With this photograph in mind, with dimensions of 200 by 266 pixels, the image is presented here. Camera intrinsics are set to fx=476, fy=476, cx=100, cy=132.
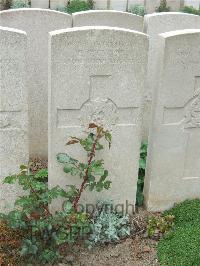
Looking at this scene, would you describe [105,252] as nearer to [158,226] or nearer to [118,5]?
[158,226]

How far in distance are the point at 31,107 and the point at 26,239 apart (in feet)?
6.35

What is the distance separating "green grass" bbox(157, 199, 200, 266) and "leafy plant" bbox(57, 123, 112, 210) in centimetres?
73

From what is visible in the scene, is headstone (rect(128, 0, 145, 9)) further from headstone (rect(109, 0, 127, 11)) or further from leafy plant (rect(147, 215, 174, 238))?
leafy plant (rect(147, 215, 174, 238))

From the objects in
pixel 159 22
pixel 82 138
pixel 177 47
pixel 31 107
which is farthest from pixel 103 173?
pixel 159 22

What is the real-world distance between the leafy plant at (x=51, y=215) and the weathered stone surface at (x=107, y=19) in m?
1.77

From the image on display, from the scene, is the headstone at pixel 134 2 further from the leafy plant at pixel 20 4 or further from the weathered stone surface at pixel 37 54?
the weathered stone surface at pixel 37 54

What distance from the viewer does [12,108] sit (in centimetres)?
380

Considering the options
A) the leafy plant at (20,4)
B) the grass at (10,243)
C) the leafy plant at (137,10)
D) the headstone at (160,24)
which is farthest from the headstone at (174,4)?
the grass at (10,243)

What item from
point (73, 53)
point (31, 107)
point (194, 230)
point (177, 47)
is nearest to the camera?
point (73, 53)

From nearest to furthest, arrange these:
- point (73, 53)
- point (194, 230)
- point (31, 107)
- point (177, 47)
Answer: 1. point (73, 53)
2. point (177, 47)
3. point (194, 230)
4. point (31, 107)

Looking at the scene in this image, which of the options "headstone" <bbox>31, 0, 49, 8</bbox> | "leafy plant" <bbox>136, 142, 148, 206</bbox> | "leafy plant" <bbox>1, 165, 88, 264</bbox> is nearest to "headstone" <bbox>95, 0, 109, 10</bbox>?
"headstone" <bbox>31, 0, 49, 8</bbox>

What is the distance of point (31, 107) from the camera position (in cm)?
526

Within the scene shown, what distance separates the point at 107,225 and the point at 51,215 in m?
0.57

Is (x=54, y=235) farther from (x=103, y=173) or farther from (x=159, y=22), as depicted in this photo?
(x=159, y=22)
